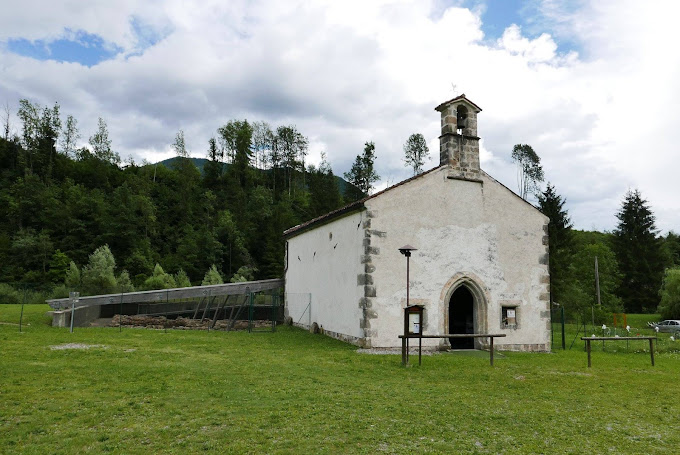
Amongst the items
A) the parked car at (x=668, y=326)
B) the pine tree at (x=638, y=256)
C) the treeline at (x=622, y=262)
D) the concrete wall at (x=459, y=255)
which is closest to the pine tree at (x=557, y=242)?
the treeline at (x=622, y=262)

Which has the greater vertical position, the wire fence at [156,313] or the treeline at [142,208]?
the treeline at [142,208]

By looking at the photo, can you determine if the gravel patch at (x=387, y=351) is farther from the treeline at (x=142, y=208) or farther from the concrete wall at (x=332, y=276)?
the treeline at (x=142, y=208)

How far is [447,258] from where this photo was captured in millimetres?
16219

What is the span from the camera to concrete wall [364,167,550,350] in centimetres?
1548

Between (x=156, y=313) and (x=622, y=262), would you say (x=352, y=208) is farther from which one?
(x=622, y=262)

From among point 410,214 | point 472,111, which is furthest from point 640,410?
point 472,111


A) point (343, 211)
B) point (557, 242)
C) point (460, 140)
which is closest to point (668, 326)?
point (557, 242)

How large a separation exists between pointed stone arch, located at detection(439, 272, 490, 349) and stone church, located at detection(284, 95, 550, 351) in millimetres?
35

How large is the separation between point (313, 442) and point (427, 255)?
10696 mm

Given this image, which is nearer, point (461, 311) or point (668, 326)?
point (461, 311)

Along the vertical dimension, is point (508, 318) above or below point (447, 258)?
below

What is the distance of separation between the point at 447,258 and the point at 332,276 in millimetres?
4591

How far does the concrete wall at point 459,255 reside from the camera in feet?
50.8

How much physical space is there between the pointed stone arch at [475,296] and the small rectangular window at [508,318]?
75 centimetres
